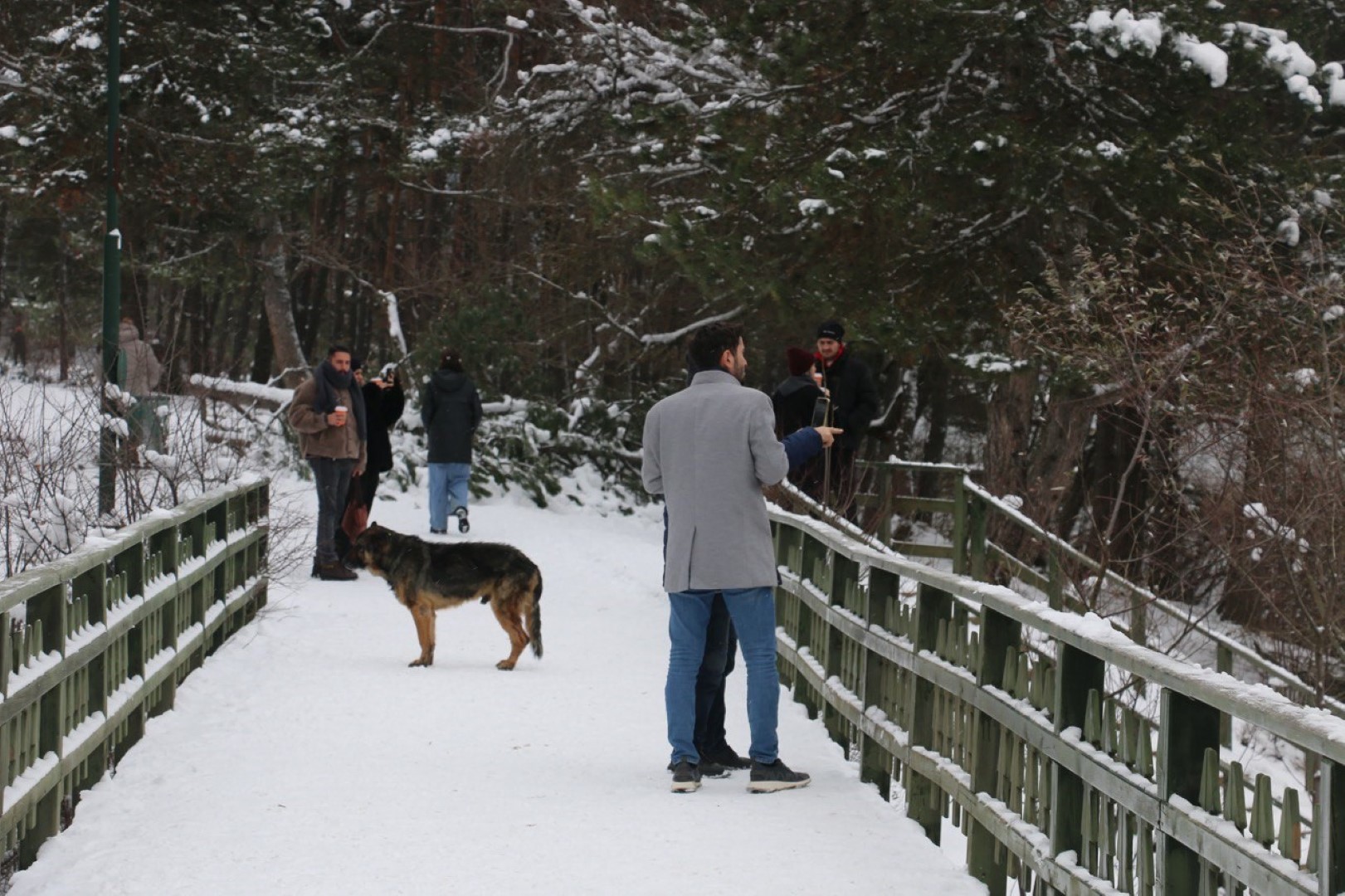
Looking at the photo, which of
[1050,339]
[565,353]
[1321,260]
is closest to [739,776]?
[1321,260]

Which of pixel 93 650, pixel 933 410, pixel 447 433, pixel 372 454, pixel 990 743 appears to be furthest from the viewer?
pixel 933 410

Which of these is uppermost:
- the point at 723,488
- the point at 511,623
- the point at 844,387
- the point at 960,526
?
the point at 844,387

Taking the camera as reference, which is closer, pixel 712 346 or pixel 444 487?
pixel 712 346

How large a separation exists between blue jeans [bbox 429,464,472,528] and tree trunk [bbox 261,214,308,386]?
45.2 ft

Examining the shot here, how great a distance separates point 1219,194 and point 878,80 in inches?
150

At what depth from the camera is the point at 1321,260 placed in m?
13.2

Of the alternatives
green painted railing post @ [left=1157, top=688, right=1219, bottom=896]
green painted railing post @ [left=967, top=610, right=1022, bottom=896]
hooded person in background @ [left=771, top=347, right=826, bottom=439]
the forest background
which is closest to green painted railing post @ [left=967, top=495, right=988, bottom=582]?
the forest background

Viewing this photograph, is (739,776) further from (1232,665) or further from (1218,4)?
(1218,4)

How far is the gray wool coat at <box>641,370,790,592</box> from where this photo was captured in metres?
7.24

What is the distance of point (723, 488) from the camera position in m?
7.27

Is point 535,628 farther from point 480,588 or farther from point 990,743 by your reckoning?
point 990,743

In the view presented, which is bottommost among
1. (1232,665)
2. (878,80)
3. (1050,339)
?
(1232,665)

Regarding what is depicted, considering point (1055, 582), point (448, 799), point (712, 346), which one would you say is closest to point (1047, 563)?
point (1055, 582)

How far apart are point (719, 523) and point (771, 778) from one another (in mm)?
1087
